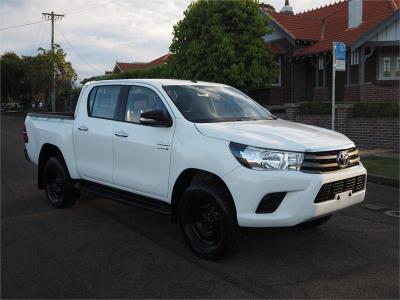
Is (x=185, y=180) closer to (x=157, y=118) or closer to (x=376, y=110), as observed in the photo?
(x=157, y=118)

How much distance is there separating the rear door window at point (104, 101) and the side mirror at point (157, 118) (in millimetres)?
1051

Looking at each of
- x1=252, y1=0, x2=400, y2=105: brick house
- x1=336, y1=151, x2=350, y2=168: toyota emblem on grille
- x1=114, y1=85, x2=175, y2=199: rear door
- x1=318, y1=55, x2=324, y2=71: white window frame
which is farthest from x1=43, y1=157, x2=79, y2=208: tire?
x1=318, y1=55, x2=324, y2=71: white window frame

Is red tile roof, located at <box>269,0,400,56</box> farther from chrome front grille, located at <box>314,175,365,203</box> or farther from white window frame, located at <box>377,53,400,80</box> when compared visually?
chrome front grille, located at <box>314,175,365,203</box>

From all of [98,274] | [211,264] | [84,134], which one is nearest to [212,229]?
[211,264]

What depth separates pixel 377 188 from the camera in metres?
9.08

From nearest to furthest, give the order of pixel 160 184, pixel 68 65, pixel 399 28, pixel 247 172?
pixel 247 172
pixel 160 184
pixel 399 28
pixel 68 65

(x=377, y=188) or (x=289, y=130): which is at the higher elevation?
(x=289, y=130)

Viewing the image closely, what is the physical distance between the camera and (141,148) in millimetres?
5551

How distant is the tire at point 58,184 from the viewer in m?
7.08

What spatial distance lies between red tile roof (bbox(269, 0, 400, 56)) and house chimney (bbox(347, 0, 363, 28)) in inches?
9.9

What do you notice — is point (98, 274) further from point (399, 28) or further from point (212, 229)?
point (399, 28)

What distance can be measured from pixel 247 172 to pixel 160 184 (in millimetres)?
1239

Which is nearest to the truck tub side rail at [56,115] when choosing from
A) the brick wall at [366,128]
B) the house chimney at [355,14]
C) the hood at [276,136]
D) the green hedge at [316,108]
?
the hood at [276,136]

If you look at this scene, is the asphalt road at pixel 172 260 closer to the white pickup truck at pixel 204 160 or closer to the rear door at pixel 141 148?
the white pickup truck at pixel 204 160
